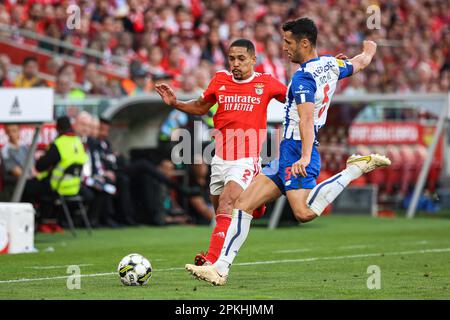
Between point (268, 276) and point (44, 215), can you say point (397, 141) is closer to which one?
point (44, 215)

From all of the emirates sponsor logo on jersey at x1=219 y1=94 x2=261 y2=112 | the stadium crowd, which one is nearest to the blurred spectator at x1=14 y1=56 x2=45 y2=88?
the stadium crowd

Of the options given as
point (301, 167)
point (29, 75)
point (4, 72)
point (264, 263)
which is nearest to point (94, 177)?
point (29, 75)

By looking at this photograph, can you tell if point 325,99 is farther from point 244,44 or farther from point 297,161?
point 244,44

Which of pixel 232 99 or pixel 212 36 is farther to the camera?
pixel 212 36

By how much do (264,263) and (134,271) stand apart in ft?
9.40

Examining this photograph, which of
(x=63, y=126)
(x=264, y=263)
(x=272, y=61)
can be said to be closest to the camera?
(x=264, y=263)

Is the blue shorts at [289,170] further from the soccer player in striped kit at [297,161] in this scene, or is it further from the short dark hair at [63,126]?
the short dark hair at [63,126]

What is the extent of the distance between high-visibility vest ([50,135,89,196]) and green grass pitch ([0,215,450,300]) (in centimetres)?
76

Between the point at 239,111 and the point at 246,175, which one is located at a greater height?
the point at 239,111

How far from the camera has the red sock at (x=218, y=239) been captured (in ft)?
34.3

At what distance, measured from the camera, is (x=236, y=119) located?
1097 cm

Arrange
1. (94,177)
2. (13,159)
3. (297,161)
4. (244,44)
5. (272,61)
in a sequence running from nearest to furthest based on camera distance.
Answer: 1. (297,161)
2. (244,44)
3. (13,159)
4. (94,177)
5. (272,61)

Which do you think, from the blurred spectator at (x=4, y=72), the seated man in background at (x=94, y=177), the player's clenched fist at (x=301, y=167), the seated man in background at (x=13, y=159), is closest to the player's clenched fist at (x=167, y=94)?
the player's clenched fist at (x=301, y=167)

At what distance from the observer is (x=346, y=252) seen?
45.4 feet
